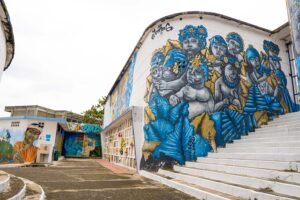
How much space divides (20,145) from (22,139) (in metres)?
0.53

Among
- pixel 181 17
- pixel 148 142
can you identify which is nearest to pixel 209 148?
pixel 148 142

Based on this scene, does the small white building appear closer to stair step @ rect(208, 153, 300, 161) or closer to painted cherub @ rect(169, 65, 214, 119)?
painted cherub @ rect(169, 65, 214, 119)

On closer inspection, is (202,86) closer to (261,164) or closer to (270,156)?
(270,156)

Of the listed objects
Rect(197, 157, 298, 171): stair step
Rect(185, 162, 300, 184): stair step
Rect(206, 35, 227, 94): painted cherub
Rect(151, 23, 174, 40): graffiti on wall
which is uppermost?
Rect(151, 23, 174, 40): graffiti on wall

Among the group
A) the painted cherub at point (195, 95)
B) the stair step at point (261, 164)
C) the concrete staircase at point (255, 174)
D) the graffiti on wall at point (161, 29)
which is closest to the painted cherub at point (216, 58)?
the painted cherub at point (195, 95)

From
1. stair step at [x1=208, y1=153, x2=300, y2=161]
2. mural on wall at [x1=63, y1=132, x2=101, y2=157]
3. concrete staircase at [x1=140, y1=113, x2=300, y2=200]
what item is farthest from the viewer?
mural on wall at [x1=63, y1=132, x2=101, y2=157]

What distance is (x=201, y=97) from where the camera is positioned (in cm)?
941

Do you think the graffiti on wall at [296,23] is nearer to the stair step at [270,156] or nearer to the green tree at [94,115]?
the stair step at [270,156]

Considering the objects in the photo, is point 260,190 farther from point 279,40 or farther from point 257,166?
point 279,40

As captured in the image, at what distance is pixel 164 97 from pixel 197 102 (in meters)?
1.40

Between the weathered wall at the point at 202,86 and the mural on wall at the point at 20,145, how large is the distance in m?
11.4

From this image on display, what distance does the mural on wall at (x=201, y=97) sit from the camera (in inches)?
357

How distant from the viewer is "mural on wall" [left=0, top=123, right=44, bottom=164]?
17750mm

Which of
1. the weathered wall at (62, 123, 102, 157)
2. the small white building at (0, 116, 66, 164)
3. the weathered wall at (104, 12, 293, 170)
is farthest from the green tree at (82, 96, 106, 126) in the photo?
the weathered wall at (104, 12, 293, 170)
